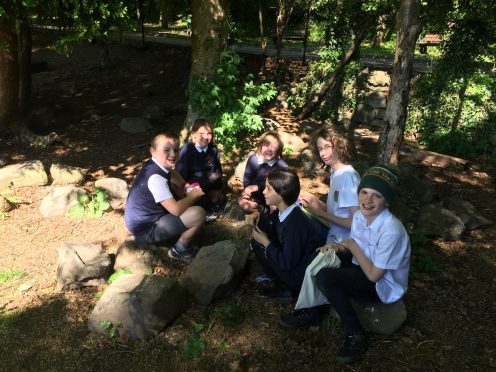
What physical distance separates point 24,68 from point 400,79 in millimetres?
7318

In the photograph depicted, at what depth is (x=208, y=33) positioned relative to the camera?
6777 millimetres

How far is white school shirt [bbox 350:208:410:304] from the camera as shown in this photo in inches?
108

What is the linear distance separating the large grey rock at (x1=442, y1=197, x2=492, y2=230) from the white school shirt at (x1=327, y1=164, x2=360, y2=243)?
2451mm

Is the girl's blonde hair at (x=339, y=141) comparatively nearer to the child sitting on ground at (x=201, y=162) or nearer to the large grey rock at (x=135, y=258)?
the child sitting on ground at (x=201, y=162)

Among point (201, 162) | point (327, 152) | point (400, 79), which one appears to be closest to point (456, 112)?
point (400, 79)

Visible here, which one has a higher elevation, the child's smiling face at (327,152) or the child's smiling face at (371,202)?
the child's smiling face at (327,152)

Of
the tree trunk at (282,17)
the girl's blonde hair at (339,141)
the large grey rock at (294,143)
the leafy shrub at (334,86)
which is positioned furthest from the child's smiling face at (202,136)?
the tree trunk at (282,17)

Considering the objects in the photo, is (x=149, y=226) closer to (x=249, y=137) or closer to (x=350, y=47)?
(x=249, y=137)

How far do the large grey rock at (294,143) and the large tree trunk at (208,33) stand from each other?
186cm

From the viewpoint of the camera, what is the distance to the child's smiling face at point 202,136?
484 cm

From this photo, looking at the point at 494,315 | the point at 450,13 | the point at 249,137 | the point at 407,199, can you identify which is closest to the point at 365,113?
the point at 450,13

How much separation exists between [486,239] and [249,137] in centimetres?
433

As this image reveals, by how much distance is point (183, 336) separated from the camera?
3.25m

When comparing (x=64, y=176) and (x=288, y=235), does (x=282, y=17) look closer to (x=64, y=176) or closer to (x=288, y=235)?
(x=64, y=176)
